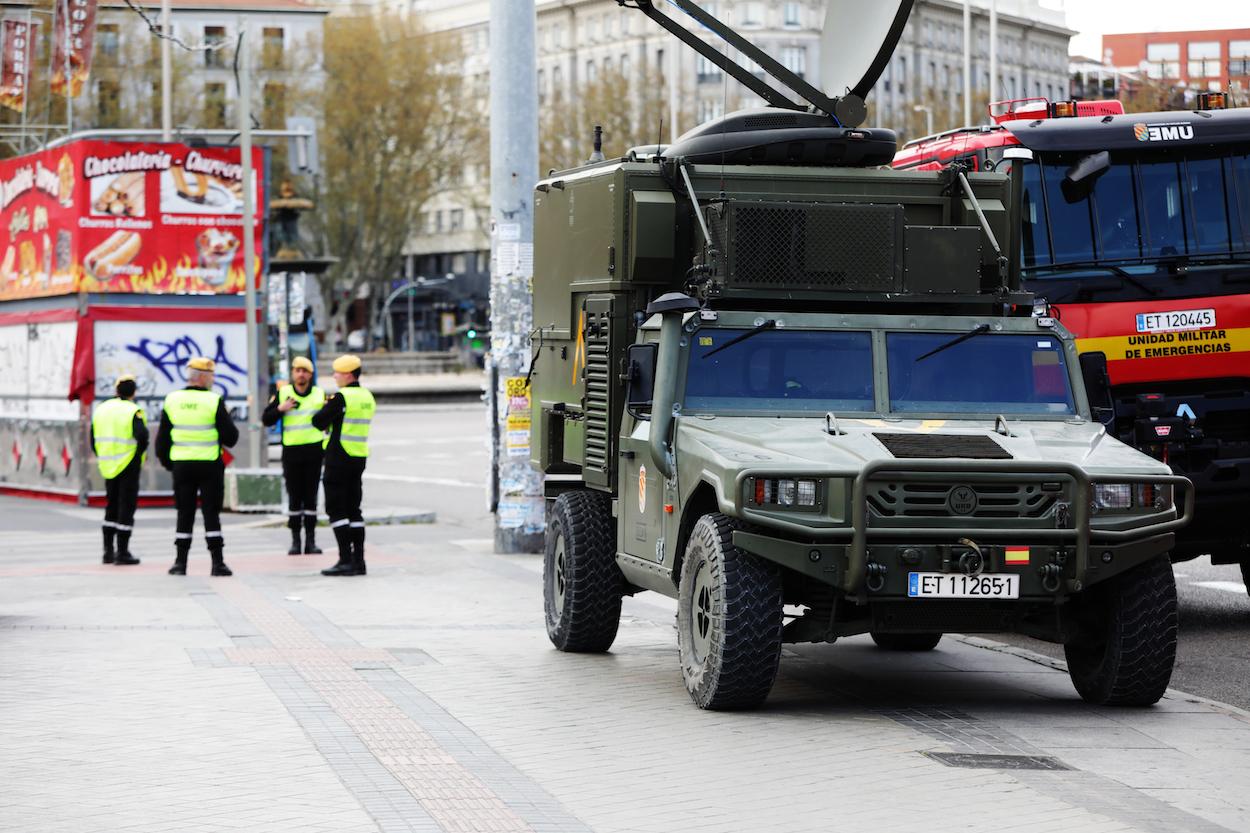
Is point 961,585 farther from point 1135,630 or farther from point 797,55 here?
point 797,55

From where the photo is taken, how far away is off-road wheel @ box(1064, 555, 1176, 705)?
971 cm

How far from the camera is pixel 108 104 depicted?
6544cm

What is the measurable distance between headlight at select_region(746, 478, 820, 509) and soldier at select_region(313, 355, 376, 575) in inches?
310

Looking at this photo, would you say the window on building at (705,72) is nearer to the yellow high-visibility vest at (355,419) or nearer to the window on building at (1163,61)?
the window on building at (1163,61)

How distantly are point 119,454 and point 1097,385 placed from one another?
10.7m

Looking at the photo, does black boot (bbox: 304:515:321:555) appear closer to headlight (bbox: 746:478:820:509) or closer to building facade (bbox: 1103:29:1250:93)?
building facade (bbox: 1103:29:1250:93)

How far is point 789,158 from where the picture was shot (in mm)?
11734

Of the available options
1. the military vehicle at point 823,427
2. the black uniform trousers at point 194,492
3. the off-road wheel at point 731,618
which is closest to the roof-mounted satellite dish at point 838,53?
the military vehicle at point 823,427

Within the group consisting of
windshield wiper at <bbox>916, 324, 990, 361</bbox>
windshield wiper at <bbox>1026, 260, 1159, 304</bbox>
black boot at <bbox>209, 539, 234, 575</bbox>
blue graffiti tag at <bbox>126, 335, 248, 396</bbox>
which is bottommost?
black boot at <bbox>209, 539, 234, 575</bbox>

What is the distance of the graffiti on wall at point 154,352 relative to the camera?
25797 millimetres

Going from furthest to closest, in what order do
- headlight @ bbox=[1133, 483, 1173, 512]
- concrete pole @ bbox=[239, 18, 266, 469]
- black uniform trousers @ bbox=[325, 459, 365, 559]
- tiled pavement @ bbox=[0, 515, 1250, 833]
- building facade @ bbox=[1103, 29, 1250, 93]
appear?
concrete pole @ bbox=[239, 18, 266, 469] < building facade @ bbox=[1103, 29, 1250, 93] < black uniform trousers @ bbox=[325, 459, 365, 559] < headlight @ bbox=[1133, 483, 1173, 512] < tiled pavement @ bbox=[0, 515, 1250, 833]

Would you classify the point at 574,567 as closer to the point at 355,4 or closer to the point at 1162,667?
the point at 1162,667

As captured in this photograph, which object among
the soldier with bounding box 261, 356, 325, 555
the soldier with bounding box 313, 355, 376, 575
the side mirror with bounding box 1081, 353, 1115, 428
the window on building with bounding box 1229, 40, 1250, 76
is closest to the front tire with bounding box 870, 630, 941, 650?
the side mirror with bounding box 1081, 353, 1115, 428

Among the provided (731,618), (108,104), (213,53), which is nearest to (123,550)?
(731,618)
